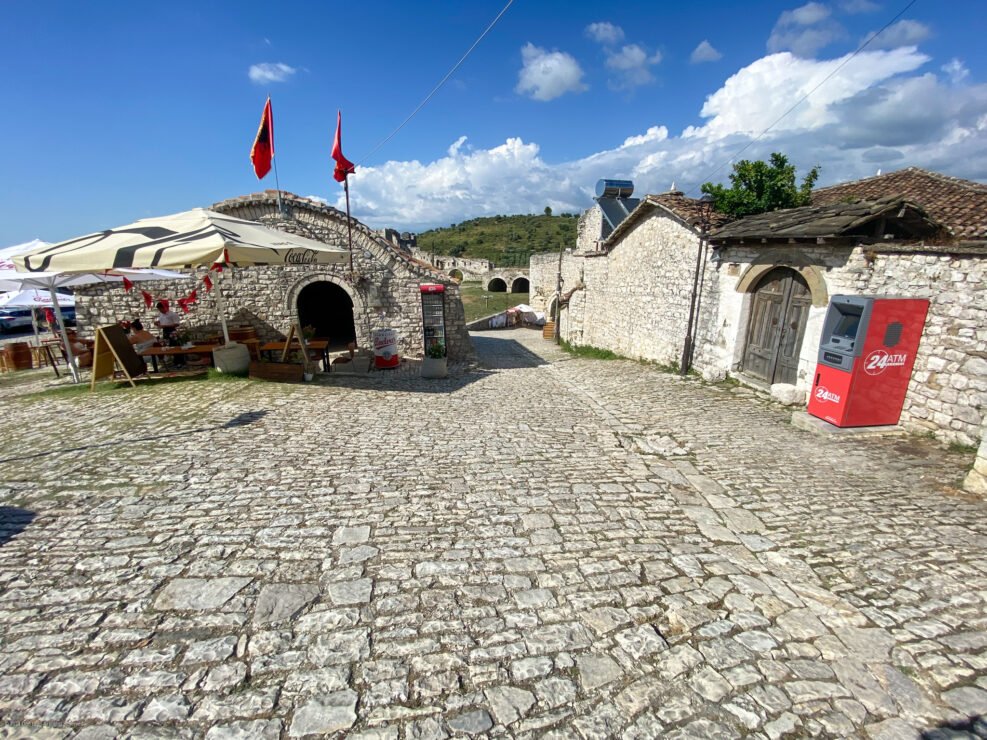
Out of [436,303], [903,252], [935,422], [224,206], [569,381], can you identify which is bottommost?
[569,381]

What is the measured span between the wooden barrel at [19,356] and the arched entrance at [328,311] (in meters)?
7.69

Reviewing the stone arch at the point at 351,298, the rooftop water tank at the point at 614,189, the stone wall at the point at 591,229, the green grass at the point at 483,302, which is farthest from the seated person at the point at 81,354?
the rooftop water tank at the point at 614,189

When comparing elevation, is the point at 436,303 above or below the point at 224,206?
below

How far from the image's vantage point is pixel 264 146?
8.11m

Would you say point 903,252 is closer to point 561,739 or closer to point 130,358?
point 561,739

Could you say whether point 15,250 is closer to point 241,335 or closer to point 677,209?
point 241,335

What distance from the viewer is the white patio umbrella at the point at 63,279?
7664 mm

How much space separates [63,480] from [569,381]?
8.76 metres

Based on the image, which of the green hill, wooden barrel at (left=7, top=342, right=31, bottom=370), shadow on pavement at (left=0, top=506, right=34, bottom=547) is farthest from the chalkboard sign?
the green hill

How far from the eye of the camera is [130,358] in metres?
8.09

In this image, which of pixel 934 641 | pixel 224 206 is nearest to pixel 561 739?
pixel 934 641

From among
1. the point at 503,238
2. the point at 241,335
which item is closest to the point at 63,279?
the point at 241,335

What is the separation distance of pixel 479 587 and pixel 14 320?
33.9 m

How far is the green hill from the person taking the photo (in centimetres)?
6704
